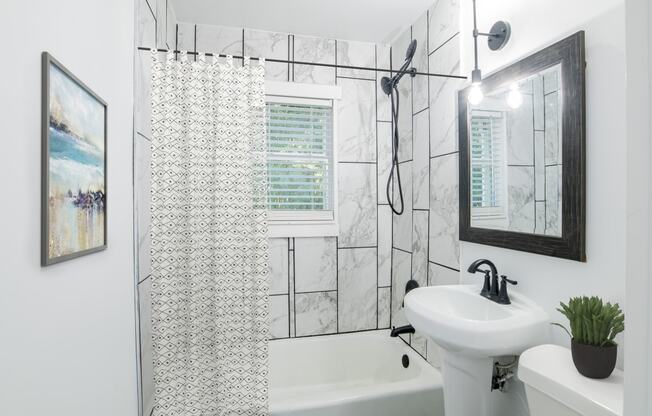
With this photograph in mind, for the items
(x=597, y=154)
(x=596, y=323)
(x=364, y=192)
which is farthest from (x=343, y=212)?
(x=596, y=323)

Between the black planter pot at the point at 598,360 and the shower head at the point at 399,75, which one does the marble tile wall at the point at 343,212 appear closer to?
the shower head at the point at 399,75

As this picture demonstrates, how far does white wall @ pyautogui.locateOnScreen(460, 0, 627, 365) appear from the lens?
111 centimetres

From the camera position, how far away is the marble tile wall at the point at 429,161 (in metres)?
1.94

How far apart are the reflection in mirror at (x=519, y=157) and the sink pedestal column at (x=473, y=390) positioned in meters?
0.60

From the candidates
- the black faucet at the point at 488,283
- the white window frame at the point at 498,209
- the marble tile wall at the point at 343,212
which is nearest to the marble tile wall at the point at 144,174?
the marble tile wall at the point at 343,212

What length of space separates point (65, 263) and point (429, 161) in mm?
1896

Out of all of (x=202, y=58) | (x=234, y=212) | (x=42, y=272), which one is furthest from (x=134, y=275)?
(x=202, y=58)

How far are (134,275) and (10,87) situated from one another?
3.49 ft

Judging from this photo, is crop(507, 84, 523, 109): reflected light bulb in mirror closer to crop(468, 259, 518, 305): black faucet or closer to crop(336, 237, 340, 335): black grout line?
crop(468, 259, 518, 305): black faucet

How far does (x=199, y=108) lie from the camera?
1544mm

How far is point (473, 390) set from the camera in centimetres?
140

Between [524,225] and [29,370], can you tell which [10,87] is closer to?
[29,370]

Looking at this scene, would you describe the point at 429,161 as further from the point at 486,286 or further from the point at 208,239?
→ the point at 208,239

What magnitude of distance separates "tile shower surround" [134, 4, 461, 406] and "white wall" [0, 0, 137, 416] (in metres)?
0.96
